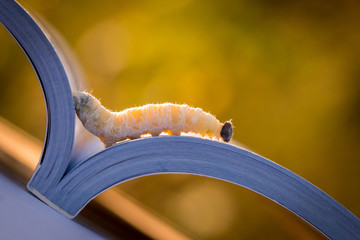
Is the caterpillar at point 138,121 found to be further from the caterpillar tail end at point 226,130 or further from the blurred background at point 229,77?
the blurred background at point 229,77

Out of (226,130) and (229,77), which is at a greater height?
(229,77)

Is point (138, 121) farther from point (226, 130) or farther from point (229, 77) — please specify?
point (229, 77)

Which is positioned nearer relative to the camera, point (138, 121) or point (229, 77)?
point (138, 121)

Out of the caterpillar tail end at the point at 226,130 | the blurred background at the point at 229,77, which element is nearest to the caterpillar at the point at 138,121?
the caterpillar tail end at the point at 226,130

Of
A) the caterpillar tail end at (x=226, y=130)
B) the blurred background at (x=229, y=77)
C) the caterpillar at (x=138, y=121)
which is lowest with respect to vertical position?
the caterpillar at (x=138, y=121)

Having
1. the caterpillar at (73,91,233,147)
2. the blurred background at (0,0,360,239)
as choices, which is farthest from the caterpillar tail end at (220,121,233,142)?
the blurred background at (0,0,360,239)

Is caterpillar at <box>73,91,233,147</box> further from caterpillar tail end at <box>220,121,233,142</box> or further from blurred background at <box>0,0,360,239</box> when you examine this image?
blurred background at <box>0,0,360,239</box>

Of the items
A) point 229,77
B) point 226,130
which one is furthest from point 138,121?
point 229,77

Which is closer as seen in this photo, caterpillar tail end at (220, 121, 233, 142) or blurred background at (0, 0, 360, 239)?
caterpillar tail end at (220, 121, 233, 142)
